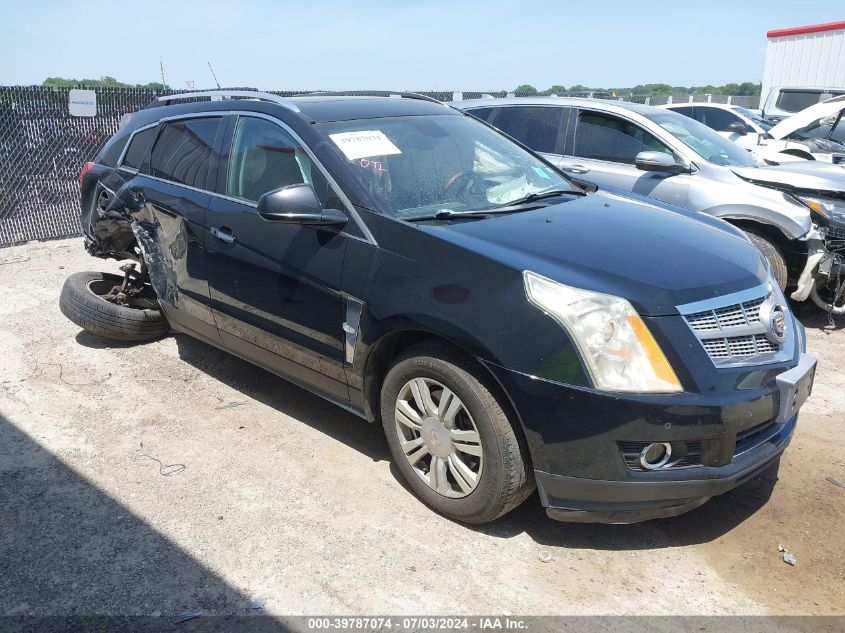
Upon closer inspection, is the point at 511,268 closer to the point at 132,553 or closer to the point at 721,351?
the point at 721,351

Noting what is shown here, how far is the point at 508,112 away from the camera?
7234 mm

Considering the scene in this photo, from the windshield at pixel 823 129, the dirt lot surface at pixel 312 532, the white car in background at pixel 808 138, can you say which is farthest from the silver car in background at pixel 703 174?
the windshield at pixel 823 129

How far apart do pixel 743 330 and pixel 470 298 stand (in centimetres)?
115

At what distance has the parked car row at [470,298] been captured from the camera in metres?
2.81

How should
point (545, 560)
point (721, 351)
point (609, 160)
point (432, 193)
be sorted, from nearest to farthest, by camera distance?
point (721, 351) < point (545, 560) < point (432, 193) < point (609, 160)

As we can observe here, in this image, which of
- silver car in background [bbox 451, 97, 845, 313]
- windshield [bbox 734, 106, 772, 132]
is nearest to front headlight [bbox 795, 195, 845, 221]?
silver car in background [bbox 451, 97, 845, 313]

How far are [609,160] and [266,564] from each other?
500cm

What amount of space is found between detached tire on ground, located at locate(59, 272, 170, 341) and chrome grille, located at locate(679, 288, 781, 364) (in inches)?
160

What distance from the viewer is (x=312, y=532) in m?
3.30

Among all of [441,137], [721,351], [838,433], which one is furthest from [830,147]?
[721,351]

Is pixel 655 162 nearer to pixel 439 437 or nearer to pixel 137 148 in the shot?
pixel 439 437

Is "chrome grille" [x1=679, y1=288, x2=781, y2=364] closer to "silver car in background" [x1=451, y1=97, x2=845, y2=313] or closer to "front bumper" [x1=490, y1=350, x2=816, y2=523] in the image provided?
"front bumper" [x1=490, y1=350, x2=816, y2=523]

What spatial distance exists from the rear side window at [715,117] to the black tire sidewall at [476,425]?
13.3m

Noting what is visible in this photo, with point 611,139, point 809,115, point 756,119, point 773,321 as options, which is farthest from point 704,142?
point 756,119
